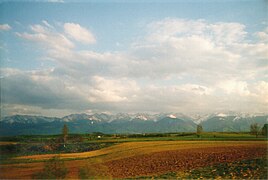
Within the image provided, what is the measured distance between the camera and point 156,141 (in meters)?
9.59

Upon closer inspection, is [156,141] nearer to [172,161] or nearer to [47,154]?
[172,161]

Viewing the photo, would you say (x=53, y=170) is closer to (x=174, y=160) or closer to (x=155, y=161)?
(x=155, y=161)

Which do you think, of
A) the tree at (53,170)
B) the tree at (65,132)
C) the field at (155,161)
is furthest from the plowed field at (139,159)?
the tree at (65,132)

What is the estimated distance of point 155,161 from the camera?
800 centimetres

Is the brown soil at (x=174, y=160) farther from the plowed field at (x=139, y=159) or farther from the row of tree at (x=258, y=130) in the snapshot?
the row of tree at (x=258, y=130)

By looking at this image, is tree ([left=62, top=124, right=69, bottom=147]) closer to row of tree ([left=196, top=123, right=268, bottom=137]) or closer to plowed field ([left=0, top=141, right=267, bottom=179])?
plowed field ([left=0, top=141, right=267, bottom=179])

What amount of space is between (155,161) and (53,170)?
2830 millimetres

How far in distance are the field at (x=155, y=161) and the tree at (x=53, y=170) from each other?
0.48 ft

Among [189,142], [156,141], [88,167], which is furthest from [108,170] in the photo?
[189,142]

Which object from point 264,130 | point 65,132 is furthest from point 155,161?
point 264,130

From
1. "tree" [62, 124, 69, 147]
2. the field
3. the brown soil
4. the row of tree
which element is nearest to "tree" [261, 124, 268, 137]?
the row of tree

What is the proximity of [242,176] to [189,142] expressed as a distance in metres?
2.86

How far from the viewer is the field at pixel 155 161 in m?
7.31

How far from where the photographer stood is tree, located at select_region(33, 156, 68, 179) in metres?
6.93
